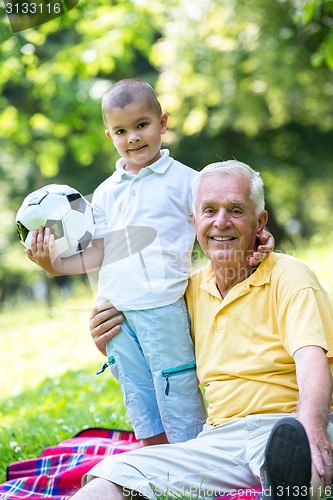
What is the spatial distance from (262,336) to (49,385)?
145 inches

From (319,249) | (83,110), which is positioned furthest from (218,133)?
(319,249)

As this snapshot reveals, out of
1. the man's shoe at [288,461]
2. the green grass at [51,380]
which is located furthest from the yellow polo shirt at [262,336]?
the green grass at [51,380]

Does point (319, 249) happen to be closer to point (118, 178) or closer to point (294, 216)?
point (118, 178)

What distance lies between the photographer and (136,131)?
3.58 metres

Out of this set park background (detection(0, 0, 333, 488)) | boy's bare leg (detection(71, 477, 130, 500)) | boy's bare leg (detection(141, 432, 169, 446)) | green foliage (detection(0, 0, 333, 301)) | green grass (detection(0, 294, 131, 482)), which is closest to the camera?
boy's bare leg (detection(71, 477, 130, 500))

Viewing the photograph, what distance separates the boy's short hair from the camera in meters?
3.54

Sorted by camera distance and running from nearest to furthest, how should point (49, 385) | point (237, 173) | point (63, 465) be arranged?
point (237, 173) → point (63, 465) → point (49, 385)

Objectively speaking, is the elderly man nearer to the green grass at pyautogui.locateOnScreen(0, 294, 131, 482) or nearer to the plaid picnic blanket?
the plaid picnic blanket

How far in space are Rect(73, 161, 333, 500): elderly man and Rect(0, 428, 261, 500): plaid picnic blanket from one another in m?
0.73

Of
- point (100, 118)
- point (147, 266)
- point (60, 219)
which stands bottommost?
point (147, 266)

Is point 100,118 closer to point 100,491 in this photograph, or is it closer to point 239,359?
point 239,359

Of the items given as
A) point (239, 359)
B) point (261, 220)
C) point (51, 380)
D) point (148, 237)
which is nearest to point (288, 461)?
point (239, 359)

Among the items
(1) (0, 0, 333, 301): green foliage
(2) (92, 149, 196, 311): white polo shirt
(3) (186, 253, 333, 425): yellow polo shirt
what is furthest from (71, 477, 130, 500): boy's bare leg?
(1) (0, 0, 333, 301): green foliage

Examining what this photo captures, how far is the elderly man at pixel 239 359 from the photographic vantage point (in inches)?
116
